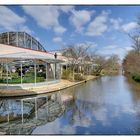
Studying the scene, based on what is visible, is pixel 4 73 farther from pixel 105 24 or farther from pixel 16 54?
pixel 105 24

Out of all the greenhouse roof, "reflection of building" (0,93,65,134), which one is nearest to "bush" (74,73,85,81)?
the greenhouse roof

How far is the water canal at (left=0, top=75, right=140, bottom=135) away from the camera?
10.4ft

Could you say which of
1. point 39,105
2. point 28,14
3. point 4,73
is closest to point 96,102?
point 39,105

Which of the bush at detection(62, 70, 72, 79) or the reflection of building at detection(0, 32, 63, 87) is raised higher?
the reflection of building at detection(0, 32, 63, 87)

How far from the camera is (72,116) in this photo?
402 cm

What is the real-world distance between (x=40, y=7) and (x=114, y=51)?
4.13ft

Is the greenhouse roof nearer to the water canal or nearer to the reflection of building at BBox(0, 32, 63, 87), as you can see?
the reflection of building at BBox(0, 32, 63, 87)

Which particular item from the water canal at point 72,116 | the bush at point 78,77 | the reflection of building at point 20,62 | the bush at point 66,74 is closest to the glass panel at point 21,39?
the reflection of building at point 20,62

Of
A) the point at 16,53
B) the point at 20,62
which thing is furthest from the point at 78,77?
the point at 16,53

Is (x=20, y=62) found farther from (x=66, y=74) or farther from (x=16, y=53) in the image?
(x=66, y=74)

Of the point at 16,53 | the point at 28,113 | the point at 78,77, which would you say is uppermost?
the point at 16,53

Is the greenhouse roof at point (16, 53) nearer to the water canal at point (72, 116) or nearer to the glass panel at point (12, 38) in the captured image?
the glass panel at point (12, 38)

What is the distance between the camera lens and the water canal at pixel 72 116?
3.16 meters

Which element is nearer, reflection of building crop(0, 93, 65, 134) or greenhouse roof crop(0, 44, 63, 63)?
reflection of building crop(0, 93, 65, 134)
